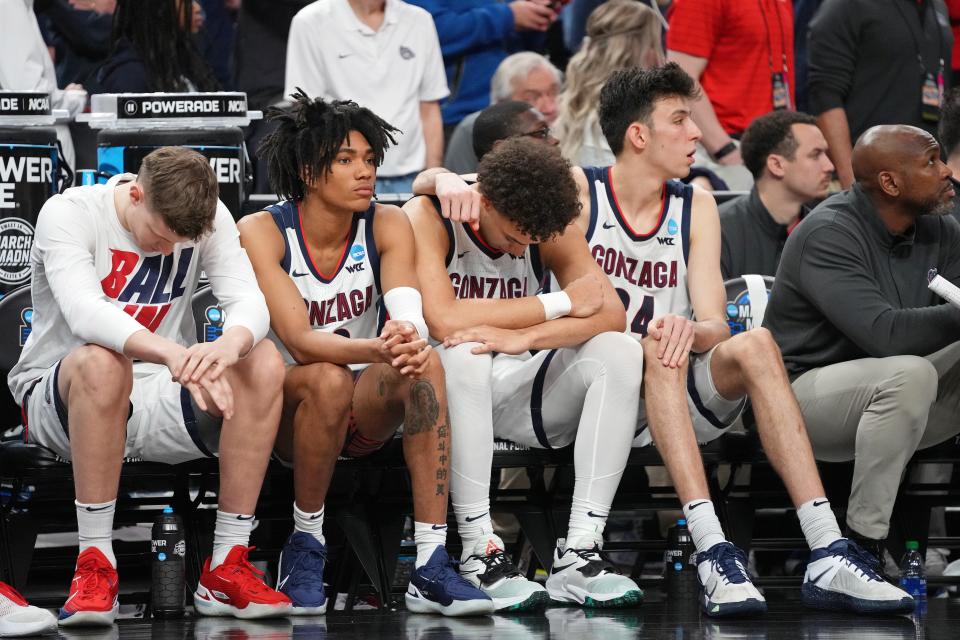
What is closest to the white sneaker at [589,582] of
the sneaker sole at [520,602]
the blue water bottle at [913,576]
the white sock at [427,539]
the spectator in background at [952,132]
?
the sneaker sole at [520,602]

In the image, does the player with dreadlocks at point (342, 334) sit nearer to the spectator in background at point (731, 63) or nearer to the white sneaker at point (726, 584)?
the white sneaker at point (726, 584)

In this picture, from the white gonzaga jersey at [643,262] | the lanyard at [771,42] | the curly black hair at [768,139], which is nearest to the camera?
the white gonzaga jersey at [643,262]

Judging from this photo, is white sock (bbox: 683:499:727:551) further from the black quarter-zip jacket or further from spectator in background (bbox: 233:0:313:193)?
spectator in background (bbox: 233:0:313:193)

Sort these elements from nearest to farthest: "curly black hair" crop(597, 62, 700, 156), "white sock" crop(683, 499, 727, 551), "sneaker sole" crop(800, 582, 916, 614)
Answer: "sneaker sole" crop(800, 582, 916, 614) → "white sock" crop(683, 499, 727, 551) → "curly black hair" crop(597, 62, 700, 156)

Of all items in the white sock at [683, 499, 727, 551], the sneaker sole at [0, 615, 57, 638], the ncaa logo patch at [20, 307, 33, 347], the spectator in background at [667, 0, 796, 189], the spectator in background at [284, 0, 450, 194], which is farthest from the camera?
the spectator in background at [667, 0, 796, 189]

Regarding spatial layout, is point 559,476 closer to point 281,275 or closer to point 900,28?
point 281,275

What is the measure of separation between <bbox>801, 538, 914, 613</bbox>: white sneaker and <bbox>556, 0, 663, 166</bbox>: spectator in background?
8.48 ft

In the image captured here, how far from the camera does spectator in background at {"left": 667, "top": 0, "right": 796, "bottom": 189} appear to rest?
A: 21.3 feet

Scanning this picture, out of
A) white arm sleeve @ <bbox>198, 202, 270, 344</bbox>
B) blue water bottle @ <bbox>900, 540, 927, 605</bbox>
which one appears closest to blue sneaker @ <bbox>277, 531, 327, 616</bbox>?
white arm sleeve @ <bbox>198, 202, 270, 344</bbox>

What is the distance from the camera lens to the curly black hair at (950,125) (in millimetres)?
5559

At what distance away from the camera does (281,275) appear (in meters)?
4.31

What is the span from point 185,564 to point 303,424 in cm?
57

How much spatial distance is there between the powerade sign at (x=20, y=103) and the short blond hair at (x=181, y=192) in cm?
112

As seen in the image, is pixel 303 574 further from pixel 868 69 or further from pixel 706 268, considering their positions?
pixel 868 69
